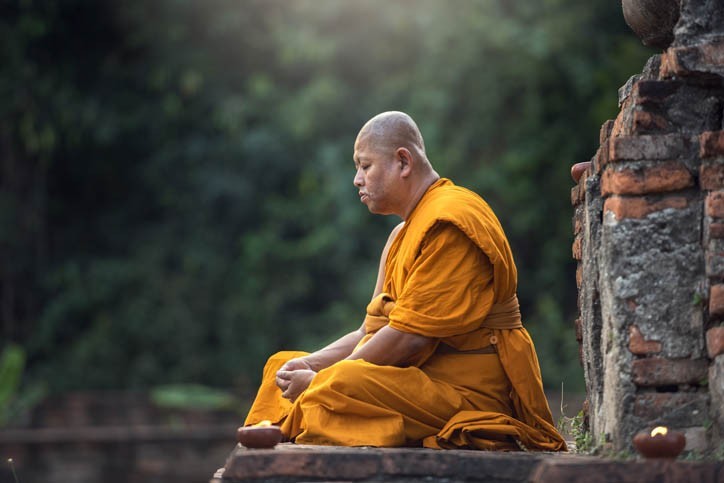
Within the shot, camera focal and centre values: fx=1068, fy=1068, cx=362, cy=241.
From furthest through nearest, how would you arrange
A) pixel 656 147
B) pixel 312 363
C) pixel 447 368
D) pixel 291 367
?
pixel 312 363, pixel 291 367, pixel 447 368, pixel 656 147

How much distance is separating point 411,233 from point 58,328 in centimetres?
1256

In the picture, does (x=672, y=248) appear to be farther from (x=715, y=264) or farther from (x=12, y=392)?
(x=12, y=392)

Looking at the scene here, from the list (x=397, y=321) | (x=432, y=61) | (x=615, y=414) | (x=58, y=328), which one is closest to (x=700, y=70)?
(x=615, y=414)

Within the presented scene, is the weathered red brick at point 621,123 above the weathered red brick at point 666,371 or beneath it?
above

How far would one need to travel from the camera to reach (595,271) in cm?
339

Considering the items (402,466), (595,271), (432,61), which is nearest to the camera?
(402,466)

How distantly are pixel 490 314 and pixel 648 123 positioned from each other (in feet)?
2.97

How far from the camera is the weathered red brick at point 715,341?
293 cm

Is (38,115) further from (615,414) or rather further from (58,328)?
(615,414)

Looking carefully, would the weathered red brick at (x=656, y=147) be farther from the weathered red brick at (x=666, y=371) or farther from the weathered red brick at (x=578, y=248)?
the weathered red brick at (x=578, y=248)

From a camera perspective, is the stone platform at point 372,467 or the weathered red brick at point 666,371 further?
the weathered red brick at point 666,371

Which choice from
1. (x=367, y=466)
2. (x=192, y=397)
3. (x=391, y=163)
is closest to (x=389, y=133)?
(x=391, y=163)

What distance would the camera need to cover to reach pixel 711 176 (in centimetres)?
300

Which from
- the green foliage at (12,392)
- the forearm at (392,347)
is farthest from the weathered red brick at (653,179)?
the green foliage at (12,392)
